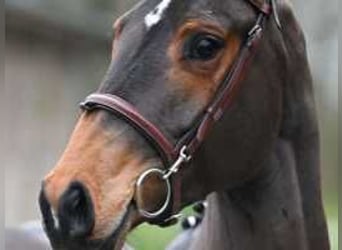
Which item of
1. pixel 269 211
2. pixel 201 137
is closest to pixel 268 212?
pixel 269 211

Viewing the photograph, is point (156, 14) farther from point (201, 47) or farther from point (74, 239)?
point (74, 239)

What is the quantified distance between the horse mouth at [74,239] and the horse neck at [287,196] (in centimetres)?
36

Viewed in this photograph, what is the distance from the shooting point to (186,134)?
1923 millimetres

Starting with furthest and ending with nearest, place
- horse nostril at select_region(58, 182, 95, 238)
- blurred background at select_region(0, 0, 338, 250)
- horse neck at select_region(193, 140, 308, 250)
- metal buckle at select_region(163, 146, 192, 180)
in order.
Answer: blurred background at select_region(0, 0, 338, 250)
horse neck at select_region(193, 140, 308, 250)
metal buckle at select_region(163, 146, 192, 180)
horse nostril at select_region(58, 182, 95, 238)

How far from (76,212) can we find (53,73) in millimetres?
5831

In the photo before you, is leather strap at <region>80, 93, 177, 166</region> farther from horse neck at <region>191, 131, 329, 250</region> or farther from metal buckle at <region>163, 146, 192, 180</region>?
horse neck at <region>191, 131, 329, 250</region>

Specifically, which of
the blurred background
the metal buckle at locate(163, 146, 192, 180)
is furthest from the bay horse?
the blurred background

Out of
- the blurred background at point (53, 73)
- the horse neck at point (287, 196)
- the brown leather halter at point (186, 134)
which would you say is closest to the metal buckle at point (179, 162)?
the brown leather halter at point (186, 134)

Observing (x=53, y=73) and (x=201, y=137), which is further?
(x=53, y=73)

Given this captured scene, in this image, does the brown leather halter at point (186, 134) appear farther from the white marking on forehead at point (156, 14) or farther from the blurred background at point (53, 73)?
the blurred background at point (53, 73)

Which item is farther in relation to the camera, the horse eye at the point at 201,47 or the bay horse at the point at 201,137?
the horse eye at the point at 201,47

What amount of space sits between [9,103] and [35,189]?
0.61 metres

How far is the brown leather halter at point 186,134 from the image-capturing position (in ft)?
6.08

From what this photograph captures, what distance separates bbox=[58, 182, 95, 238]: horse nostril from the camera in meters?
1.77
